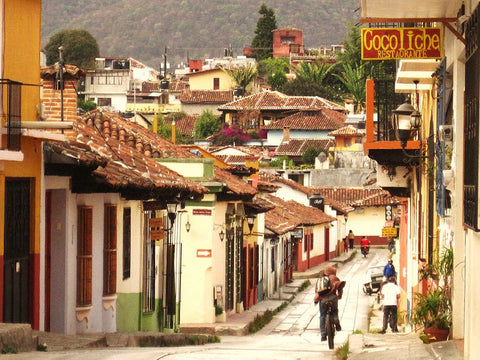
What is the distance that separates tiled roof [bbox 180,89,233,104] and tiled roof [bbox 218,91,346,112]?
1215 cm

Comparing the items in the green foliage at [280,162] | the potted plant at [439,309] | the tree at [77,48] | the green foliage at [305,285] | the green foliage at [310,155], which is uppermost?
the tree at [77,48]

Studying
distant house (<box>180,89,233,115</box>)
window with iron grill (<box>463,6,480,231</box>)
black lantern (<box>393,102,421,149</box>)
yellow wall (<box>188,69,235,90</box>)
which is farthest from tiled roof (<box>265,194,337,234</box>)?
yellow wall (<box>188,69,235,90</box>)

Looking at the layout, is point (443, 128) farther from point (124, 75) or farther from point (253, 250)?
point (124, 75)

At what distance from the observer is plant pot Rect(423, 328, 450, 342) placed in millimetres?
15310

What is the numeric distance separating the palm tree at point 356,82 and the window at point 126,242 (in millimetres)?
71104

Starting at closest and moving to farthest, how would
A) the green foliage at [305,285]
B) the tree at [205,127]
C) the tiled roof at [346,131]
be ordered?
the green foliage at [305,285], the tiled roof at [346,131], the tree at [205,127]

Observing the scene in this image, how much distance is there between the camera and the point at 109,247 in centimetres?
2222

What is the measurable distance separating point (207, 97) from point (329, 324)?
339ft

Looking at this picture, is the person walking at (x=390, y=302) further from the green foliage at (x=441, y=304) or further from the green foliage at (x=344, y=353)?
the green foliage at (x=441, y=304)

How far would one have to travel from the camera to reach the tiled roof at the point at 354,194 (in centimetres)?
7844

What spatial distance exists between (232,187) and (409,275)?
23.1 ft

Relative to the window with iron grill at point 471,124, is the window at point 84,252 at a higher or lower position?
lower

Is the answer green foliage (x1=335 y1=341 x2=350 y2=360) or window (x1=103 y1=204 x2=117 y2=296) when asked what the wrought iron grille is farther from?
window (x1=103 y1=204 x2=117 y2=296)

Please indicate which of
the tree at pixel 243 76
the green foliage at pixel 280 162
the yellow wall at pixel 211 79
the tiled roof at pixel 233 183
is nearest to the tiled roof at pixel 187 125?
the tree at pixel 243 76
